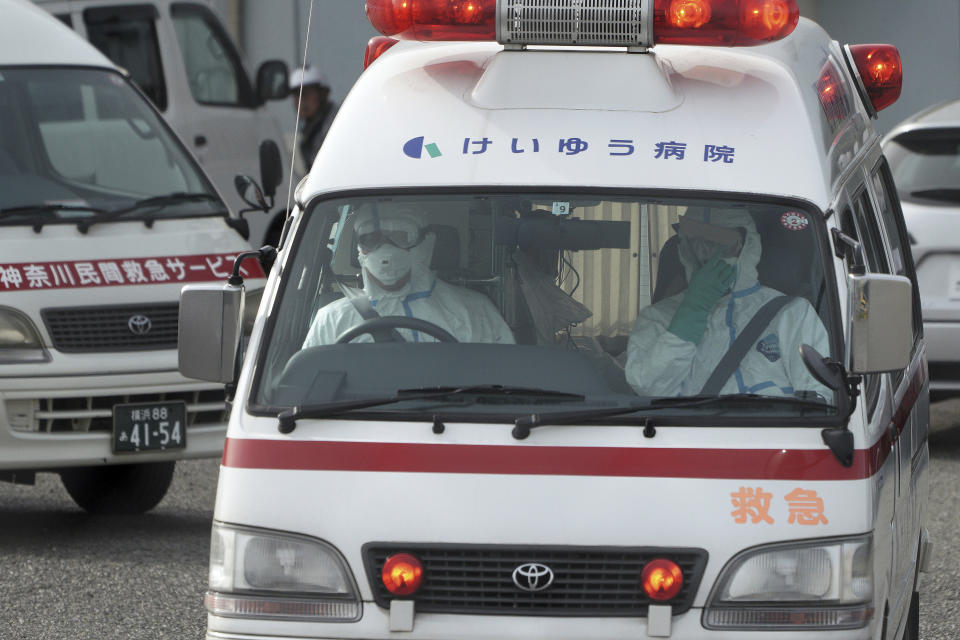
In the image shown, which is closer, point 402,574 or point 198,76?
point 402,574

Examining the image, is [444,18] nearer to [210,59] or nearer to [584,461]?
[584,461]

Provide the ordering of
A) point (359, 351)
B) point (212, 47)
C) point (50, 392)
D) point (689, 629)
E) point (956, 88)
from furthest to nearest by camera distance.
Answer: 1. point (956, 88)
2. point (212, 47)
3. point (50, 392)
4. point (359, 351)
5. point (689, 629)

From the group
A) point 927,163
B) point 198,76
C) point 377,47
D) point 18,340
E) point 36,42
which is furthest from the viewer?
point 198,76

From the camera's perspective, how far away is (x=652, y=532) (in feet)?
13.5

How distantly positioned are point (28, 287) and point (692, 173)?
4022 millimetres

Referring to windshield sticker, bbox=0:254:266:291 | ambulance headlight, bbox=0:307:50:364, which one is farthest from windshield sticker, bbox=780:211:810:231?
ambulance headlight, bbox=0:307:50:364

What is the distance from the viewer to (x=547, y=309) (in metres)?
4.72

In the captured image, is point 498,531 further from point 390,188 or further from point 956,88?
point 956,88

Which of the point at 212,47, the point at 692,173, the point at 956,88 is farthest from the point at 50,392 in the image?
the point at 956,88

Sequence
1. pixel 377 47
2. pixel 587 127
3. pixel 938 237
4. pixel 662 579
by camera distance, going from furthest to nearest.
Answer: pixel 938 237
pixel 377 47
pixel 587 127
pixel 662 579

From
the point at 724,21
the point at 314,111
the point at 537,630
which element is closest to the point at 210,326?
the point at 537,630

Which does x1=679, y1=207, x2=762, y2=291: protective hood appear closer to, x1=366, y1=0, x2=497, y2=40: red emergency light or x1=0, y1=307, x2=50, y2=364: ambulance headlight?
x1=366, y1=0, x2=497, y2=40: red emergency light

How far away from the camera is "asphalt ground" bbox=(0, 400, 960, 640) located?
6531 mm

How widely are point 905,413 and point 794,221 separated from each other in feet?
3.29
